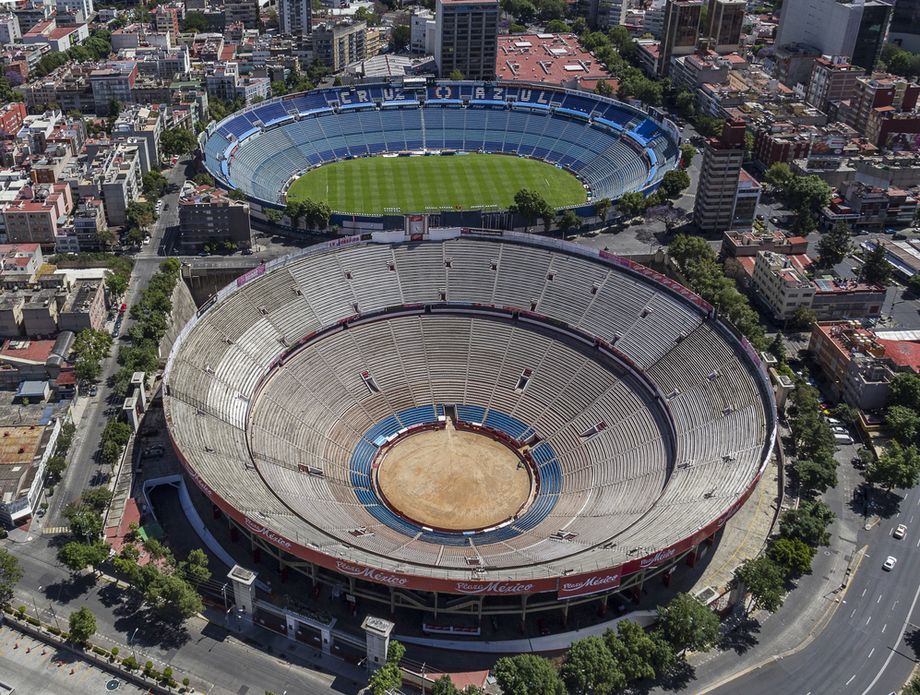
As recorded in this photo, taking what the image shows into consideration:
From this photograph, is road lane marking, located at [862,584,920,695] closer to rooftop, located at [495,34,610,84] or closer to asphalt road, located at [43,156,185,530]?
asphalt road, located at [43,156,185,530]

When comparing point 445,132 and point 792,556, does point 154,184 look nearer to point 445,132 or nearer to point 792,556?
point 445,132

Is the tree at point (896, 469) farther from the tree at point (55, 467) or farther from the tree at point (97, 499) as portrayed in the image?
the tree at point (55, 467)

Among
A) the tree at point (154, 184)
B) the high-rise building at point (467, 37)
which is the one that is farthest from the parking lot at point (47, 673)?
the high-rise building at point (467, 37)

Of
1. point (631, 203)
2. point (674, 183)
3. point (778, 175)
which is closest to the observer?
point (631, 203)

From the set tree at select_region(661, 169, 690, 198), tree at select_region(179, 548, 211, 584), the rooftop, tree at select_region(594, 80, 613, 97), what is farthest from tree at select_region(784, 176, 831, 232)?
tree at select_region(179, 548, 211, 584)

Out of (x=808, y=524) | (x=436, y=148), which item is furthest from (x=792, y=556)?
(x=436, y=148)

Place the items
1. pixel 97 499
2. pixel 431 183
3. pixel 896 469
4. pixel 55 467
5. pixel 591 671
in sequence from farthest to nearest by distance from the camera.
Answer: pixel 431 183
pixel 896 469
pixel 55 467
pixel 97 499
pixel 591 671
